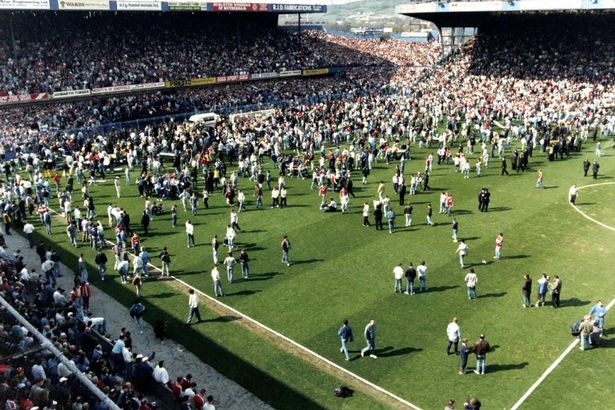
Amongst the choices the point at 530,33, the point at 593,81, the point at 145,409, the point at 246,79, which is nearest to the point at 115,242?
the point at 145,409

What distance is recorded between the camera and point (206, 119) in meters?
46.4

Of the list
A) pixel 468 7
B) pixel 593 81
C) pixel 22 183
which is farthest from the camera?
pixel 468 7

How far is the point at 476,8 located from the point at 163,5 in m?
30.1

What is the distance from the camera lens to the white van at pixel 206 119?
150 ft

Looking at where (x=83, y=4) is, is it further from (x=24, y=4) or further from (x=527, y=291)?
(x=527, y=291)

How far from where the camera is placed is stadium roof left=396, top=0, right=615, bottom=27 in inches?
2031

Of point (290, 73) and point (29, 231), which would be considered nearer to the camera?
point (29, 231)

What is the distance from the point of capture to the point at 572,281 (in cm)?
2055

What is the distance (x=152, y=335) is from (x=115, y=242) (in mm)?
8425

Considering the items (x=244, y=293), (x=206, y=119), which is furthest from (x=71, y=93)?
(x=244, y=293)

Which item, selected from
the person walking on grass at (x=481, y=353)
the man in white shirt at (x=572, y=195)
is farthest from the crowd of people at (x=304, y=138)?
the man in white shirt at (x=572, y=195)

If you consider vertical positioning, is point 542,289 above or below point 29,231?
above

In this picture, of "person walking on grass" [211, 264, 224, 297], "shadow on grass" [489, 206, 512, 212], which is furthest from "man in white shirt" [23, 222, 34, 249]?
"shadow on grass" [489, 206, 512, 212]

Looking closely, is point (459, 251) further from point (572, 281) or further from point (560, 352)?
point (560, 352)
